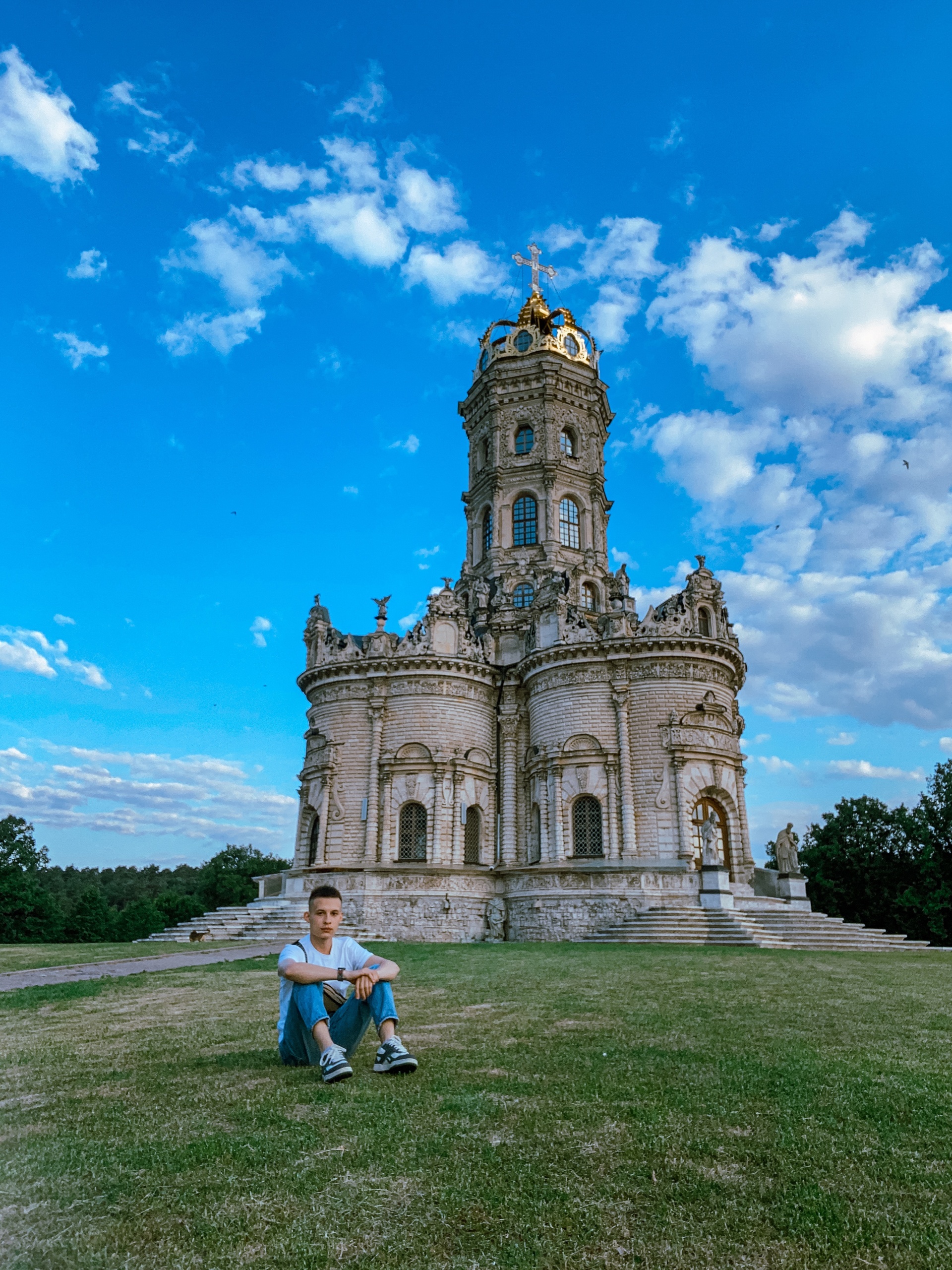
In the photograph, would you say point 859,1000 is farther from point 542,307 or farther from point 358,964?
Result: point 542,307

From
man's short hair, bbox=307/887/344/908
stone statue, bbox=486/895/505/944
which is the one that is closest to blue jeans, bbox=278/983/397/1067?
man's short hair, bbox=307/887/344/908

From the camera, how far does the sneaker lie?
5629 millimetres

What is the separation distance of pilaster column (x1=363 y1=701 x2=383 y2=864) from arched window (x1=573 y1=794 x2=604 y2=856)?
7955mm

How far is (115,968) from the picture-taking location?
1716 centimetres

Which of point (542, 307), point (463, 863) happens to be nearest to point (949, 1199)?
point (463, 863)

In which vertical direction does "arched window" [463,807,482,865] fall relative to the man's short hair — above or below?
above

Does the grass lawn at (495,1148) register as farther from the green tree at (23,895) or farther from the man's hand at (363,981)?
the green tree at (23,895)

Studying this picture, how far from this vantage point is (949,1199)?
376cm

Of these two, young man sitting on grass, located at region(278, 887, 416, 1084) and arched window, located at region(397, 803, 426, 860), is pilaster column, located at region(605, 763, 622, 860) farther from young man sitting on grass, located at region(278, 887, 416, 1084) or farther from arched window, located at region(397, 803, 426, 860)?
young man sitting on grass, located at region(278, 887, 416, 1084)

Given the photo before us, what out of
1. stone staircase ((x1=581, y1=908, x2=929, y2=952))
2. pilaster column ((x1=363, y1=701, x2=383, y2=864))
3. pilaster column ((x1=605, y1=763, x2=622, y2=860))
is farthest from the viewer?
pilaster column ((x1=363, y1=701, x2=383, y2=864))

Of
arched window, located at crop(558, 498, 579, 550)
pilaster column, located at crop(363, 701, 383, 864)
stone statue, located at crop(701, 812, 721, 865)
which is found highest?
arched window, located at crop(558, 498, 579, 550)

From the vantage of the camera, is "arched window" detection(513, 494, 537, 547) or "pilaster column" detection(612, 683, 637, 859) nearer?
"pilaster column" detection(612, 683, 637, 859)

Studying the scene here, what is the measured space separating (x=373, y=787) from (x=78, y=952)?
1367cm

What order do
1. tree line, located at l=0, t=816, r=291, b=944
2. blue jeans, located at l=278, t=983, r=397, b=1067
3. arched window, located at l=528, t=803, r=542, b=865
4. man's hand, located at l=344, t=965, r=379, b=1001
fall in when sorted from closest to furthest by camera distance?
man's hand, located at l=344, t=965, r=379, b=1001 → blue jeans, located at l=278, t=983, r=397, b=1067 → arched window, located at l=528, t=803, r=542, b=865 → tree line, located at l=0, t=816, r=291, b=944
